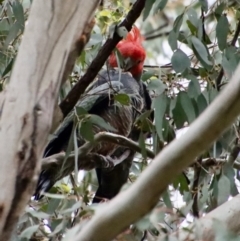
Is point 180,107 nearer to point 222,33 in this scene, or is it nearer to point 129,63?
point 222,33

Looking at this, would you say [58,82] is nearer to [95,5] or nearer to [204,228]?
[95,5]

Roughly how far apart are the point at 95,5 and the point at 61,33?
0.39 ft

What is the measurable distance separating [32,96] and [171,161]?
0.42 m

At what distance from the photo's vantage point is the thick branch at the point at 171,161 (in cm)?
88

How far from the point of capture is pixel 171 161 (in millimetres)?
887

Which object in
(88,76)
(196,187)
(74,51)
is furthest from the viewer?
(196,187)

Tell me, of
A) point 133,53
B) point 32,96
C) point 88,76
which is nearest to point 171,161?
point 32,96

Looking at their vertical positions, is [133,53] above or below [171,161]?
below

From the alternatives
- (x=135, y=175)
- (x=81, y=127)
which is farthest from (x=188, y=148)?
(x=135, y=175)

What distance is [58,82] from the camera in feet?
4.19

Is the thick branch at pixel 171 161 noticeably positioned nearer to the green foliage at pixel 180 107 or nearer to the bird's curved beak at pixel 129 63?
the green foliage at pixel 180 107

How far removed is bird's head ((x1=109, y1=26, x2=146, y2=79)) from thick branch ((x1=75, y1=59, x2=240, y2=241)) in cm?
180

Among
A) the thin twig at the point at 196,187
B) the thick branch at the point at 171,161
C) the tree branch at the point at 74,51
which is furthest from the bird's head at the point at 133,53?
the thick branch at the point at 171,161

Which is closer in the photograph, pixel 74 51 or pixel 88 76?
pixel 74 51
